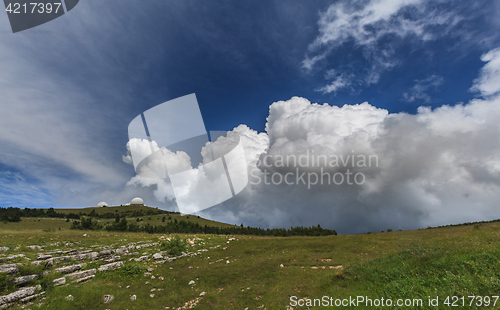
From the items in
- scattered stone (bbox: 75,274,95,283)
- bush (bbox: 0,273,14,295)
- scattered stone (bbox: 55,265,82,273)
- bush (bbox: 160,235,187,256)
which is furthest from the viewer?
bush (bbox: 160,235,187,256)

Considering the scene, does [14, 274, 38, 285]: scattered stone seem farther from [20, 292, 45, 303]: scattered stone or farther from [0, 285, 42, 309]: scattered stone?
[20, 292, 45, 303]: scattered stone

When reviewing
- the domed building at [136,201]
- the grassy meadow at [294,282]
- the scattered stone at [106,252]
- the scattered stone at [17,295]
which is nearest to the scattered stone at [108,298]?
the grassy meadow at [294,282]

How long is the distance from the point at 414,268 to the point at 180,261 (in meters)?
21.9

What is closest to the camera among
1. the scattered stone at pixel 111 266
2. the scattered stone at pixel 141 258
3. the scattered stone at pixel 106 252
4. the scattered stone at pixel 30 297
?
the scattered stone at pixel 30 297

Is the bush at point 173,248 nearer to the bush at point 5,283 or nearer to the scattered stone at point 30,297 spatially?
the scattered stone at point 30,297

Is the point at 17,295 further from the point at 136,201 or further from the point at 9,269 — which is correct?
the point at 136,201

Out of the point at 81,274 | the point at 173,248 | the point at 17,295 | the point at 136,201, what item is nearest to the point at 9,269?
the point at 17,295

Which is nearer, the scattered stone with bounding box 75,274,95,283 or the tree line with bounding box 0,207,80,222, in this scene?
the scattered stone with bounding box 75,274,95,283

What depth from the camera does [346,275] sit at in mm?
12281

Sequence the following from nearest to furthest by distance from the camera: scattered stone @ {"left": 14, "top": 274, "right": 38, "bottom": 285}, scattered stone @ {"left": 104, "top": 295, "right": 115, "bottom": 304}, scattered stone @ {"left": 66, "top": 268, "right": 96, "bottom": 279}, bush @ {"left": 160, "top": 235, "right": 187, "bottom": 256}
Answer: scattered stone @ {"left": 14, "top": 274, "right": 38, "bottom": 285} < scattered stone @ {"left": 104, "top": 295, "right": 115, "bottom": 304} < scattered stone @ {"left": 66, "top": 268, "right": 96, "bottom": 279} < bush @ {"left": 160, "top": 235, "right": 187, "bottom": 256}

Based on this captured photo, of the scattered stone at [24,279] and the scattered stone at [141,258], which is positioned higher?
the scattered stone at [24,279]

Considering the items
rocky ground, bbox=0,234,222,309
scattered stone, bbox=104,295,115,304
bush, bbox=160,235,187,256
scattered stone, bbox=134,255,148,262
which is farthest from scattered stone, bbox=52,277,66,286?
bush, bbox=160,235,187,256

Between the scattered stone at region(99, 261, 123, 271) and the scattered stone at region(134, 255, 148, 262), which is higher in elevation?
the scattered stone at region(99, 261, 123, 271)

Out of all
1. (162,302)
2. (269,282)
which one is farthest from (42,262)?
(269,282)
